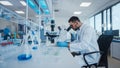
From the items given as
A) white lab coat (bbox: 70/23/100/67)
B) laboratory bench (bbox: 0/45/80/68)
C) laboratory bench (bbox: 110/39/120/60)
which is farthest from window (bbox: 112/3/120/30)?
laboratory bench (bbox: 0/45/80/68)

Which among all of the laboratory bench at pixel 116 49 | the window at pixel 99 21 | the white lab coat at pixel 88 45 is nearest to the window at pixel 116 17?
the laboratory bench at pixel 116 49

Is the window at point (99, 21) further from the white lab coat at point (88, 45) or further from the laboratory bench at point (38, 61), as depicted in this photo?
the laboratory bench at point (38, 61)

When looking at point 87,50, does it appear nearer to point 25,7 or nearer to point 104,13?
point 25,7

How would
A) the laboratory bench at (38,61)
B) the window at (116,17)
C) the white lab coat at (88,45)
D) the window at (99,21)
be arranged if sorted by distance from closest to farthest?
the laboratory bench at (38,61), the white lab coat at (88,45), the window at (116,17), the window at (99,21)

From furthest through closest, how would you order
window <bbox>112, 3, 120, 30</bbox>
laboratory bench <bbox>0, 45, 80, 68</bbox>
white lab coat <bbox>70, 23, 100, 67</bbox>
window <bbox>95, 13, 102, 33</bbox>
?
window <bbox>95, 13, 102, 33</bbox>, window <bbox>112, 3, 120, 30</bbox>, white lab coat <bbox>70, 23, 100, 67</bbox>, laboratory bench <bbox>0, 45, 80, 68</bbox>

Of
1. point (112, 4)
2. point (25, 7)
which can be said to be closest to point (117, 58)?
point (112, 4)

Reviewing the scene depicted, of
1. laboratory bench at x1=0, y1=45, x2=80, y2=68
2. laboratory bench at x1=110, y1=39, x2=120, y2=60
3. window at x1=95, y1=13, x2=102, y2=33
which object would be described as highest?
window at x1=95, y1=13, x2=102, y2=33

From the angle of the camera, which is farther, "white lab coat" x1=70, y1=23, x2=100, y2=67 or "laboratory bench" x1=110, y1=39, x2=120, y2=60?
"laboratory bench" x1=110, y1=39, x2=120, y2=60

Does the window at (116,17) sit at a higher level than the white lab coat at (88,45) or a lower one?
higher

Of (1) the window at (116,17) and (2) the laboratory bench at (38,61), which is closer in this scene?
(2) the laboratory bench at (38,61)

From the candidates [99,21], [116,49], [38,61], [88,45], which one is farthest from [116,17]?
[38,61]

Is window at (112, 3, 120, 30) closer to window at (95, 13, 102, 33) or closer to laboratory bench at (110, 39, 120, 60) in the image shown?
laboratory bench at (110, 39, 120, 60)

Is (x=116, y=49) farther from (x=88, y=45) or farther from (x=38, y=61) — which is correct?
(x=38, y=61)

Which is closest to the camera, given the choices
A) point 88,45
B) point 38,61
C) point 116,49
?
point 38,61
